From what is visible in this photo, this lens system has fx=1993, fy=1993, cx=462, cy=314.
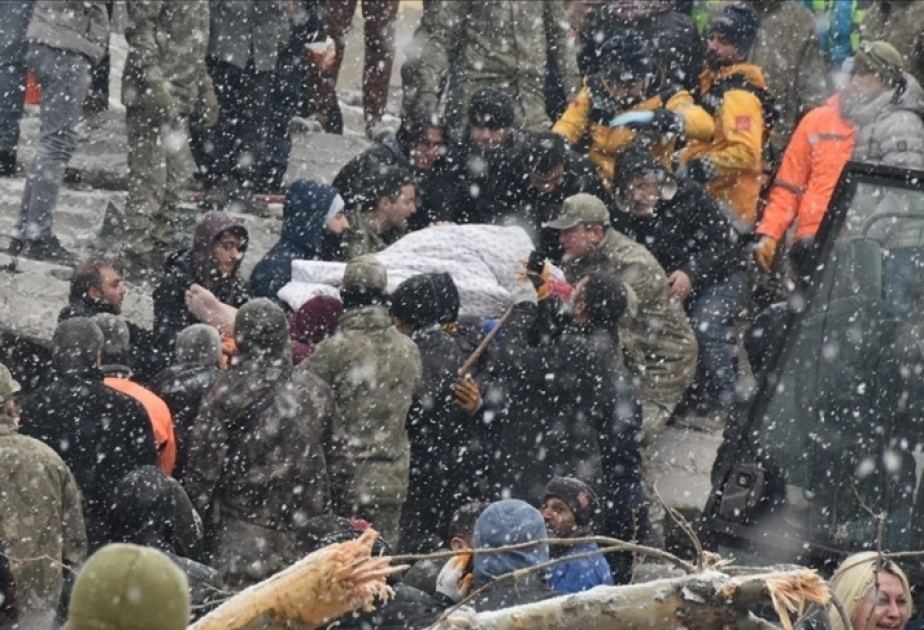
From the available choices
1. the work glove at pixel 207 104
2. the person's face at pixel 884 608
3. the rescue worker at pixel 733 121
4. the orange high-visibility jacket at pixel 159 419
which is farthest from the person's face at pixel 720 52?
the person's face at pixel 884 608

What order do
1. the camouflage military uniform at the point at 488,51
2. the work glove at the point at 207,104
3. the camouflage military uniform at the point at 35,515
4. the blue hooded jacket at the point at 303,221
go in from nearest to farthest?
1. the camouflage military uniform at the point at 35,515
2. the blue hooded jacket at the point at 303,221
3. the work glove at the point at 207,104
4. the camouflage military uniform at the point at 488,51

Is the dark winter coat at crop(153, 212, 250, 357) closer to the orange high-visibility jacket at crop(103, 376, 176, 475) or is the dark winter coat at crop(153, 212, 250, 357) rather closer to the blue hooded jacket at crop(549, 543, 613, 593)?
the orange high-visibility jacket at crop(103, 376, 176, 475)

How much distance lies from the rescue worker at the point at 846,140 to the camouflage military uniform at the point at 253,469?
126 inches

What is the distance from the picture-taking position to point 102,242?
11.0 m

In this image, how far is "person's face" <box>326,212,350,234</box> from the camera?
9.76 m

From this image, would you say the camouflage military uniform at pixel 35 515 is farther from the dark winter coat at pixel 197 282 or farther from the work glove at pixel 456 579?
the dark winter coat at pixel 197 282

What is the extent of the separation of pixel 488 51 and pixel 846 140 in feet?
7.43

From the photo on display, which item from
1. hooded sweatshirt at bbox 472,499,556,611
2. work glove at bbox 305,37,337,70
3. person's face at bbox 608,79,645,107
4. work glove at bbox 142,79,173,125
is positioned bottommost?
hooded sweatshirt at bbox 472,499,556,611

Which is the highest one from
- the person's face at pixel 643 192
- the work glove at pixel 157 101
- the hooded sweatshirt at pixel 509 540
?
the work glove at pixel 157 101

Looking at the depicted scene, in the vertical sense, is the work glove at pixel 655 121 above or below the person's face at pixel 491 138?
above

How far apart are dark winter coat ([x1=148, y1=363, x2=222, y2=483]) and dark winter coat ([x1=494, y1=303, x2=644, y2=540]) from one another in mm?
1301

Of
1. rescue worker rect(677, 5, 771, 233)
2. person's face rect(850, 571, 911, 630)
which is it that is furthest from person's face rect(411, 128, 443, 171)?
person's face rect(850, 571, 911, 630)

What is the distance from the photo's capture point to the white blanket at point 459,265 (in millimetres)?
9250

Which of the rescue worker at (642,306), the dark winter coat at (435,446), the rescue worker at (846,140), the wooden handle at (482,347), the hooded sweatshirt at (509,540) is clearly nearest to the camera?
the hooded sweatshirt at (509,540)
